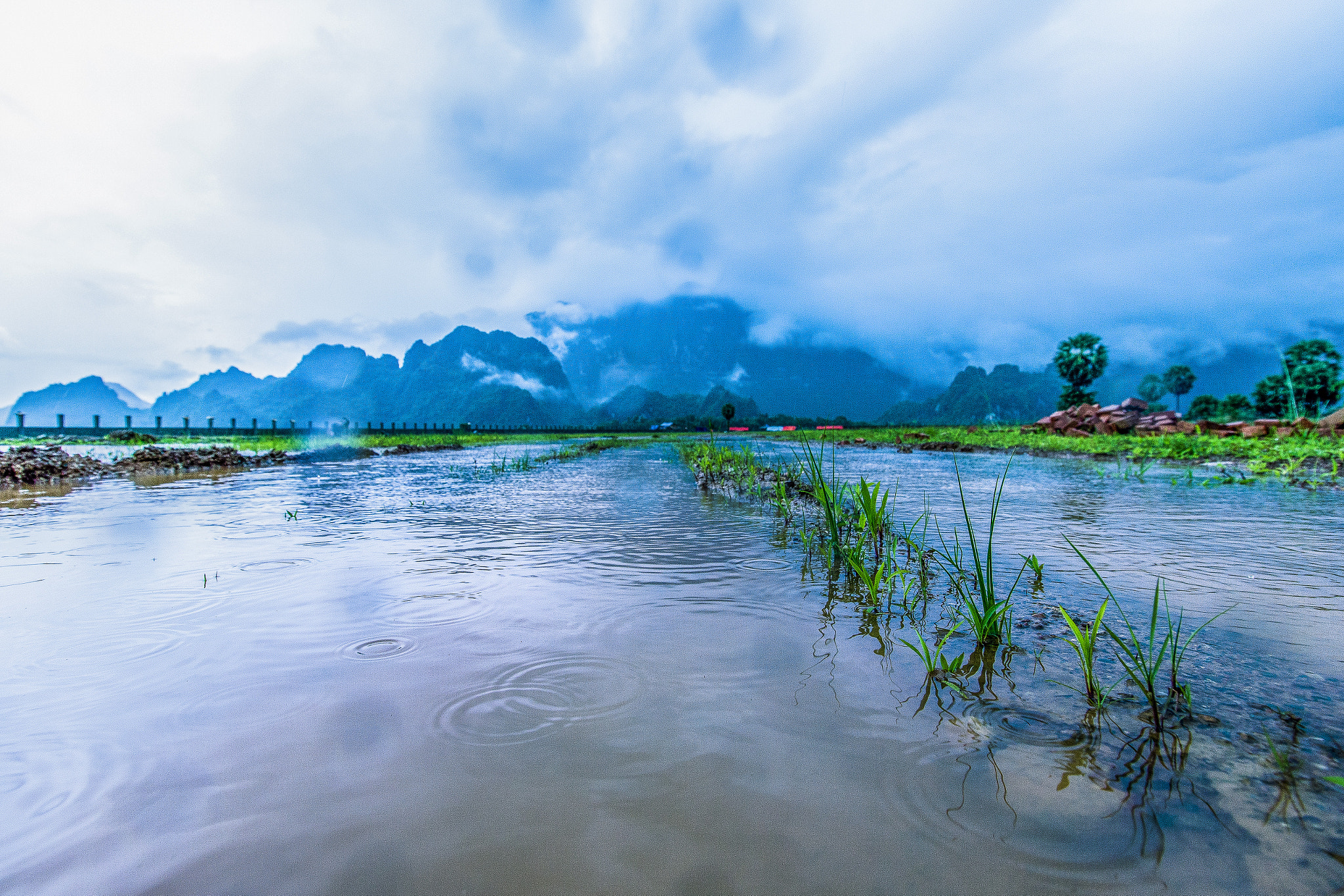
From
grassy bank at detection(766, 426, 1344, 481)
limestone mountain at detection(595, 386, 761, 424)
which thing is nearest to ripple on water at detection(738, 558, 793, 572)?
grassy bank at detection(766, 426, 1344, 481)

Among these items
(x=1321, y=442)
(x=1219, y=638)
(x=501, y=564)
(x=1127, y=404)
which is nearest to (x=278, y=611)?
(x=501, y=564)

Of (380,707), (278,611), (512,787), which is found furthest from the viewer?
(278,611)

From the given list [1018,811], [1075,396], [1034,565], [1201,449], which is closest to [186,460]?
[1034,565]

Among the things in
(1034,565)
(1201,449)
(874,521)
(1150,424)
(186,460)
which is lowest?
(1034,565)

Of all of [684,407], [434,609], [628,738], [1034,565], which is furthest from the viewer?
[684,407]

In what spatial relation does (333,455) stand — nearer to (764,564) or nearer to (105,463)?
(105,463)

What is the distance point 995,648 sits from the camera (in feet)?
9.00

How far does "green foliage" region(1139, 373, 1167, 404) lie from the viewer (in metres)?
99.2

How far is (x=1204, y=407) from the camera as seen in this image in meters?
64.9

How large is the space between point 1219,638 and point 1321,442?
14440 millimetres

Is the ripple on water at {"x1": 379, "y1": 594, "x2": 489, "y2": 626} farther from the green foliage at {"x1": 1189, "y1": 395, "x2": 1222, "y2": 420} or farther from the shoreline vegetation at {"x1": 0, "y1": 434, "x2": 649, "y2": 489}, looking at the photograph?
the green foliage at {"x1": 1189, "y1": 395, "x2": 1222, "y2": 420}

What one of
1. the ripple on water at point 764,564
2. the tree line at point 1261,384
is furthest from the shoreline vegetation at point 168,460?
the tree line at point 1261,384

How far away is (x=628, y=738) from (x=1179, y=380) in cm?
13137

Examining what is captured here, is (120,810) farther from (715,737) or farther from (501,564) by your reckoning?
(501,564)
